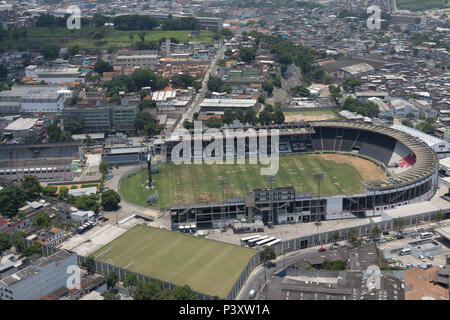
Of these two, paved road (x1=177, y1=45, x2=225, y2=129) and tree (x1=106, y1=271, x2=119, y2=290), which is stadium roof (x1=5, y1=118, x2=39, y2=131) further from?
tree (x1=106, y1=271, x2=119, y2=290)

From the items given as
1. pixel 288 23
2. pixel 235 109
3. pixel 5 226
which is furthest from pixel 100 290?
pixel 288 23

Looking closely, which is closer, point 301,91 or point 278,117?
point 278,117

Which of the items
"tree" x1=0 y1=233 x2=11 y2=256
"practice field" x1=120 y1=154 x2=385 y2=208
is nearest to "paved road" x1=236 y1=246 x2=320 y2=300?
"practice field" x1=120 y1=154 x2=385 y2=208

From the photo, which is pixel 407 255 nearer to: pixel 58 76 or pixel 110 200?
pixel 110 200

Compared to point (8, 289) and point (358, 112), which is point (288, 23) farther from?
point (8, 289)

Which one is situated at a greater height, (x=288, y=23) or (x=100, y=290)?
(x=288, y=23)

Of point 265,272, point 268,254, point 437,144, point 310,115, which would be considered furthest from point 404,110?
point 265,272
